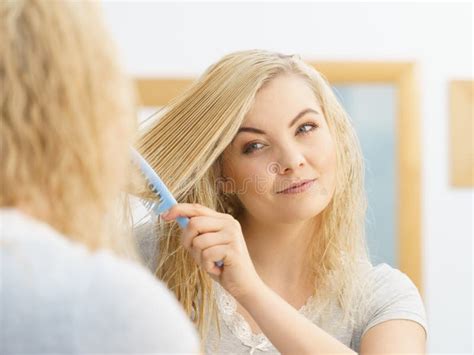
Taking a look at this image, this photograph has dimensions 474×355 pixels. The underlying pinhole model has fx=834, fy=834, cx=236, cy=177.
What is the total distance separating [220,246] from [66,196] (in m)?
0.46

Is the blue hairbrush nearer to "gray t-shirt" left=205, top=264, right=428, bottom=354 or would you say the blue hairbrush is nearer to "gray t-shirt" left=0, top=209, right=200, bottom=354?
"gray t-shirt" left=205, top=264, right=428, bottom=354

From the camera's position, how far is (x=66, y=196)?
0.54 m

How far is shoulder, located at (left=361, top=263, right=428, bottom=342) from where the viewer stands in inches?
44.7

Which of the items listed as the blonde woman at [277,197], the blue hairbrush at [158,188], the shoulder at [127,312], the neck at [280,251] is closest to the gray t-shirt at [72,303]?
the shoulder at [127,312]

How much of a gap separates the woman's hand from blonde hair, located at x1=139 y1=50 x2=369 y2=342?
0.49 feet

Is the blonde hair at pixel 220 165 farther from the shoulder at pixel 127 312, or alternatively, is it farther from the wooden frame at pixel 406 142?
the wooden frame at pixel 406 142

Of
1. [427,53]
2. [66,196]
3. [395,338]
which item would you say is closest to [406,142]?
[427,53]

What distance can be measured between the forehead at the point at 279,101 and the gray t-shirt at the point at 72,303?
2.11 ft

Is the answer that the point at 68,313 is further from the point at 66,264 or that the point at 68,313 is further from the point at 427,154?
the point at 427,154

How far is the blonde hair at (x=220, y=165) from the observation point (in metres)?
1.13

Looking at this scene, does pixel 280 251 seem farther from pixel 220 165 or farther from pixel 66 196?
pixel 66 196

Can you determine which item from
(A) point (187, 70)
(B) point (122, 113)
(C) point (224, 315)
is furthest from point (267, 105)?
(A) point (187, 70)

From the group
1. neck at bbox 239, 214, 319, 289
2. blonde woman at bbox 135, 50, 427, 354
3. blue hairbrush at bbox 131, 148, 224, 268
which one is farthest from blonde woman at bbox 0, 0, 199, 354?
neck at bbox 239, 214, 319, 289

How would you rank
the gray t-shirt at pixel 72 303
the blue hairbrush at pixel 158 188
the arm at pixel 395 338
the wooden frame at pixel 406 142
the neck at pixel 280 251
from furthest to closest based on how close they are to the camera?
the wooden frame at pixel 406 142 < the neck at pixel 280 251 < the arm at pixel 395 338 < the blue hairbrush at pixel 158 188 < the gray t-shirt at pixel 72 303
